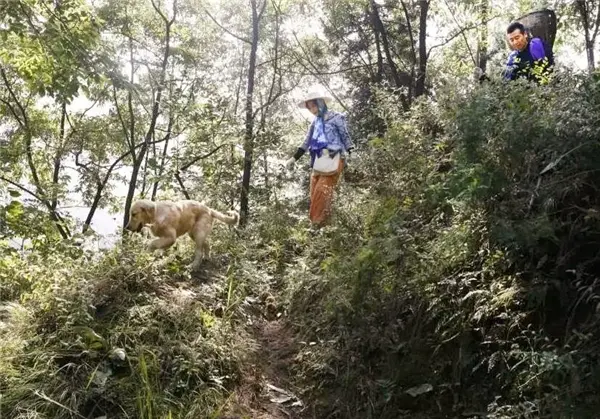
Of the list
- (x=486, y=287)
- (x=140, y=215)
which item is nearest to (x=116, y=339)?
(x=140, y=215)

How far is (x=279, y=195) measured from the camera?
12.6 metres

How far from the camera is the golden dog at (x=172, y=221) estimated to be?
6066 millimetres

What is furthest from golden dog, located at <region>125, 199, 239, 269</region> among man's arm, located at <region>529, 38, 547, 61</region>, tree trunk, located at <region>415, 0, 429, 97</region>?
tree trunk, located at <region>415, 0, 429, 97</region>

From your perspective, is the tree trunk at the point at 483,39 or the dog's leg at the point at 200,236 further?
the tree trunk at the point at 483,39

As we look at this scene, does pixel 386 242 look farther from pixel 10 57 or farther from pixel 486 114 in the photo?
pixel 10 57

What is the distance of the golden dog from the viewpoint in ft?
19.9

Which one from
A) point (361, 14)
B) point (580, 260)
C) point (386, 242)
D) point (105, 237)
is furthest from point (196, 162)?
point (580, 260)

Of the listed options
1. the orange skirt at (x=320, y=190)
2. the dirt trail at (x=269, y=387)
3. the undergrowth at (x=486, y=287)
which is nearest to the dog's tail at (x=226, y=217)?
the orange skirt at (x=320, y=190)

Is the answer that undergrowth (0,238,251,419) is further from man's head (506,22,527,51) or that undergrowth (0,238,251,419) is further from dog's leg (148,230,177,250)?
man's head (506,22,527,51)

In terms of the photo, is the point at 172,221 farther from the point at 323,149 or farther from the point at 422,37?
the point at 422,37

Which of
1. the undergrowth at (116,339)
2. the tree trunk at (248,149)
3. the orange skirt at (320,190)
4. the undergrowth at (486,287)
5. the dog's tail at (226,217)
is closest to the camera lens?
the undergrowth at (486,287)

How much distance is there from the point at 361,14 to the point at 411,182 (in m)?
11.0

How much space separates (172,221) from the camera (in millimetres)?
6281

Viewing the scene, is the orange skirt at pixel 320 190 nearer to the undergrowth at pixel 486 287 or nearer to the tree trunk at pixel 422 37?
the undergrowth at pixel 486 287
